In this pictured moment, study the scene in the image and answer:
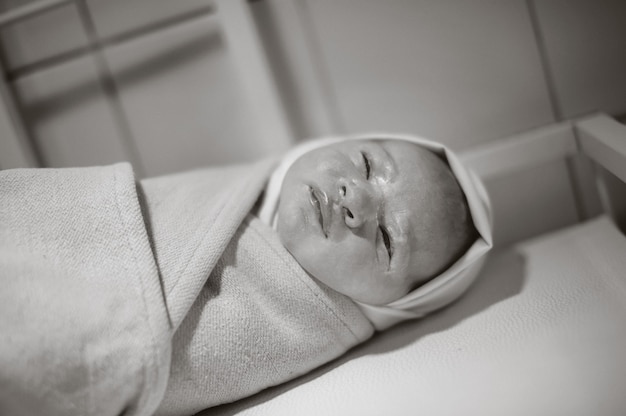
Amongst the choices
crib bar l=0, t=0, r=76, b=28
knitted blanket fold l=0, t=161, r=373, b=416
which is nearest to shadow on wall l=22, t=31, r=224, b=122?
crib bar l=0, t=0, r=76, b=28

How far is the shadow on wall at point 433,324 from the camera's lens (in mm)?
718

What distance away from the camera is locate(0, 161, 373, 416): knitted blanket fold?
0.58 m

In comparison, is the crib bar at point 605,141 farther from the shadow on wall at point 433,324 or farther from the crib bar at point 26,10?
the crib bar at point 26,10

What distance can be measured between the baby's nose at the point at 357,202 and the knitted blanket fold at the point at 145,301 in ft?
0.34

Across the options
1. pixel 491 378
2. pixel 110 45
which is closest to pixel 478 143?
pixel 491 378

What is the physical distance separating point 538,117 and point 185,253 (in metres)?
0.71

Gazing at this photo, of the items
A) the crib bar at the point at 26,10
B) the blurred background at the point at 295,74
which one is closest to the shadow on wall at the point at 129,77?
the blurred background at the point at 295,74

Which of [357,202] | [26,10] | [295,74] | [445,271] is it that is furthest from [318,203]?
[26,10]

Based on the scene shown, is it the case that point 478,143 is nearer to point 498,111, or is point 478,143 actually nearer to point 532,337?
point 498,111

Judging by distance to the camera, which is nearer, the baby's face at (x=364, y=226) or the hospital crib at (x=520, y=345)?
the hospital crib at (x=520, y=345)

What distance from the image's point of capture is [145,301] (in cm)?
61

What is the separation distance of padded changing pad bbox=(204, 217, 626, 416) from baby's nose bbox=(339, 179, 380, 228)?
18 cm

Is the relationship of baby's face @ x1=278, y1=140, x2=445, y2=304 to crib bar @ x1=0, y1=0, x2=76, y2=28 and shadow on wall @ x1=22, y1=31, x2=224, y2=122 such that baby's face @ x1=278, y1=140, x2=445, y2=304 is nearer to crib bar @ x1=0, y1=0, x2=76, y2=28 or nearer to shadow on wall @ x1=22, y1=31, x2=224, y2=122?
shadow on wall @ x1=22, y1=31, x2=224, y2=122

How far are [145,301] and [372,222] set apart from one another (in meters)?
0.30
